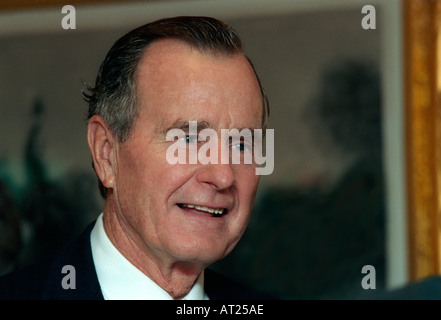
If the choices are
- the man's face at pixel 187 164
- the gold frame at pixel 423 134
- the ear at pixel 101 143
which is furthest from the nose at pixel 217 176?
the gold frame at pixel 423 134

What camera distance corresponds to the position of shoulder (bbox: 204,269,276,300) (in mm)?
954

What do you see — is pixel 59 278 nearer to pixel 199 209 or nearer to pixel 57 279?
pixel 57 279

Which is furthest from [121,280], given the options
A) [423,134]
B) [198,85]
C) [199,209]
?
[423,134]

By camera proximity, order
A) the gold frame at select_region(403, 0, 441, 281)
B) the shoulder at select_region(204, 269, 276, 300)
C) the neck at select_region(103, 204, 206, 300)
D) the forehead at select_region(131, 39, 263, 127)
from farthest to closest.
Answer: the gold frame at select_region(403, 0, 441, 281), the shoulder at select_region(204, 269, 276, 300), the neck at select_region(103, 204, 206, 300), the forehead at select_region(131, 39, 263, 127)

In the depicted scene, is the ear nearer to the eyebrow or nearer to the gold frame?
the eyebrow

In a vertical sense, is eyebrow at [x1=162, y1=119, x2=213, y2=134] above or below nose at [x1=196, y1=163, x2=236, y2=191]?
above

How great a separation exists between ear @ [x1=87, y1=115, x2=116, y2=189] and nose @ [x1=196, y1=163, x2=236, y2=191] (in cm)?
12

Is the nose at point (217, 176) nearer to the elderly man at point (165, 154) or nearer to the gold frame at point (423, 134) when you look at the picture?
the elderly man at point (165, 154)

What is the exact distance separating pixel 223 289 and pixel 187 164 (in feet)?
1.06

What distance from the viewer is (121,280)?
0.82 meters

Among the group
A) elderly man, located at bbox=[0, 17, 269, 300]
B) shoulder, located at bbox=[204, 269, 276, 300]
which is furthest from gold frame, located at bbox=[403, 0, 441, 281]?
elderly man, located at bbox=[0, 17, 269, 300]
